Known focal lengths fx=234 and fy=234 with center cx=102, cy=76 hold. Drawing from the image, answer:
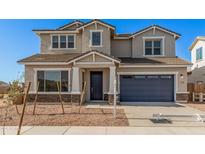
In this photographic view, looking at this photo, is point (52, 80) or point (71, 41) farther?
point (71, 41)

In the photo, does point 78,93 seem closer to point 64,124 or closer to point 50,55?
point 50,55

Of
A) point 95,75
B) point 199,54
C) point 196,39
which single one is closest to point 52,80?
point 95,75

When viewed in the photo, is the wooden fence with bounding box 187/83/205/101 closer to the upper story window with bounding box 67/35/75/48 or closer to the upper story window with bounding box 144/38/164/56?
the upper story window with bounding box 144/38/164/56

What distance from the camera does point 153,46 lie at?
21031 millimetres

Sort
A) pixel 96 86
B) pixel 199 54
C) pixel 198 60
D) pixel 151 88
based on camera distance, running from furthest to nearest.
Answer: pixel 198 60, pixel 199 54, pixel 96 86, pixel 151 88

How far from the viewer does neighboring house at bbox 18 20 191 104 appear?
1817 cm

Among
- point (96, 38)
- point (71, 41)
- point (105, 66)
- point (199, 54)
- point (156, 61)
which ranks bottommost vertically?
point (105, 66)

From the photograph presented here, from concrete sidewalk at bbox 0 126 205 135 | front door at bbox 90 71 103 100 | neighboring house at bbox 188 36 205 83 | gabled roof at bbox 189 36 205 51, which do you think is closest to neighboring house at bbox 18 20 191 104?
front door at bbox 90 71 103 100

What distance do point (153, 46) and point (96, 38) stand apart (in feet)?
17.1

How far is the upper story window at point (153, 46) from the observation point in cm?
2095

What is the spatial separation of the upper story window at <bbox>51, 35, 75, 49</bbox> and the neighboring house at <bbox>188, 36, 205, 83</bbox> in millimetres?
13707

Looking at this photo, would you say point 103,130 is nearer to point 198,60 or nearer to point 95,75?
point 95,75

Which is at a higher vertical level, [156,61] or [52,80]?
[156,61]
